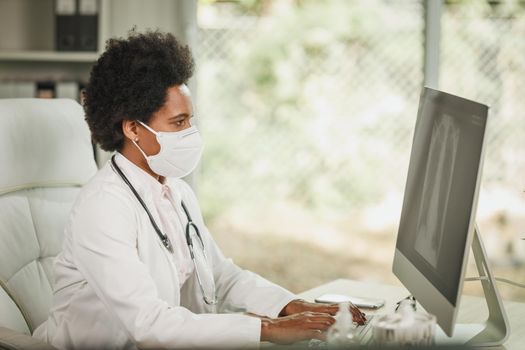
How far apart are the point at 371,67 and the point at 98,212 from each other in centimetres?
379

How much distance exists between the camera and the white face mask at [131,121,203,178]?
1.71 meters

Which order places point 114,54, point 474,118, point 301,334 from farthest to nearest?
point 114,54 → point 301,334 → point 474,118

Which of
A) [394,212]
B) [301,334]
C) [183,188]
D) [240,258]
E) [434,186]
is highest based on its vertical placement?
[434,186]

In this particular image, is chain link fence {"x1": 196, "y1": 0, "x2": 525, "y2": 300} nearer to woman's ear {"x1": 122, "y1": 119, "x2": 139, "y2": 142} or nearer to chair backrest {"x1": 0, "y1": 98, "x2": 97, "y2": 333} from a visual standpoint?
chair backrest {"x1": 0, "y1": 98, "x2": 97, "y2": 333}

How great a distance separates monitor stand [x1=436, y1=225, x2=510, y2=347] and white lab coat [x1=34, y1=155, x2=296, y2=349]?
1.29ft

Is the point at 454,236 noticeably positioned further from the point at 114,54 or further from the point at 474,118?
the point at 114,54

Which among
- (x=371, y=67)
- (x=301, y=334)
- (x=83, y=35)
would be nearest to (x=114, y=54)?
(x=301, y=334)

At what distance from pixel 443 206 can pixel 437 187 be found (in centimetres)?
7

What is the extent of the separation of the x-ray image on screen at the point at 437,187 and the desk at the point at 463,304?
0.24m

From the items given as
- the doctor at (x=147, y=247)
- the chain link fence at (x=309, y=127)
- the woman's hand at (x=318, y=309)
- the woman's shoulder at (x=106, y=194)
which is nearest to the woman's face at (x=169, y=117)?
the doctor at (x=147, y=247)

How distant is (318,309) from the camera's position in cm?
167

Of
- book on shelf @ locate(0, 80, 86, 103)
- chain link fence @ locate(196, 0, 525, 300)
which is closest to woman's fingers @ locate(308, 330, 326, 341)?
book on shelf @ locate(0, 80, 86, 103)

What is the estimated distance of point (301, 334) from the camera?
1436 millimetres

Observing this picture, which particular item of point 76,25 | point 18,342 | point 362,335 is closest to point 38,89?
point 76,25
